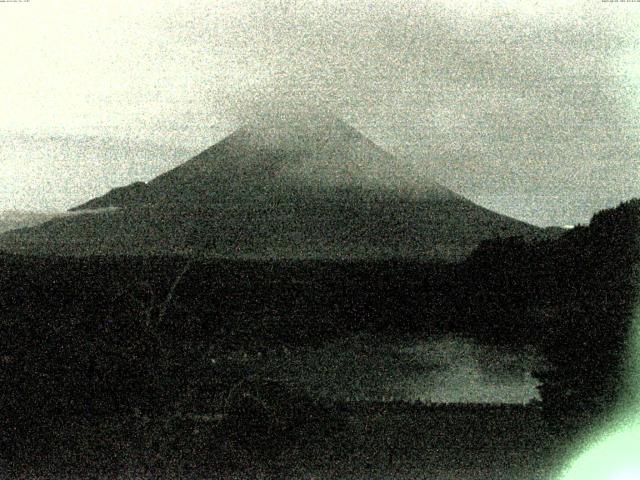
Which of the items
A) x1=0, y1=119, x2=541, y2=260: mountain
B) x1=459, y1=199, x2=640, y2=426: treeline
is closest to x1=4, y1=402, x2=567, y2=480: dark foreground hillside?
x1=459, y1=199, x2=640, y2=426: treeline

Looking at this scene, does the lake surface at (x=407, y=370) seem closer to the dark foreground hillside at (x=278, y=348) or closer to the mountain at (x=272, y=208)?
the dark foreground hillside at (x=278, y=348)

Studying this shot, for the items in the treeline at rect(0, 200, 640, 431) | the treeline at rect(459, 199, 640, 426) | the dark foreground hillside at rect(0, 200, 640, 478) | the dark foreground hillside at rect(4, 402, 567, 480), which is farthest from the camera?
the treeline at rect(0, 200, 640, 431)

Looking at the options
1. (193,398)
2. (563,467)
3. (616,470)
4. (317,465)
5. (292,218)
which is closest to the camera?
(616,470)

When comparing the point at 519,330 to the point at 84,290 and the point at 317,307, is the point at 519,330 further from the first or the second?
the point at 84,290

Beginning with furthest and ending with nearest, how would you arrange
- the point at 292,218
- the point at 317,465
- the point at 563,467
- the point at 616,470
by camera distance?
the point at 292,218 → the point at 317,465 → the point at 563,467 → the point at 616,470

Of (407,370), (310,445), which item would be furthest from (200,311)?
(407,370)

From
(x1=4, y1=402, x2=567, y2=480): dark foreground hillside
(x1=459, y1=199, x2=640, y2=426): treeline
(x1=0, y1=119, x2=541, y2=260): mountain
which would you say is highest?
(x1=0, y1=119, x2=541, y2=260): mountain

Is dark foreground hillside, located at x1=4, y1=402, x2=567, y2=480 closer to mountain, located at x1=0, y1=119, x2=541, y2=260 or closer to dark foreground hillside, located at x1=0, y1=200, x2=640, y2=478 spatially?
dark foreground hillside, located at x1=0, y1=200, x2=640, y2=478

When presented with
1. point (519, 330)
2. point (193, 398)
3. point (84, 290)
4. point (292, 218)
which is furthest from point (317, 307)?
point (84, 290)

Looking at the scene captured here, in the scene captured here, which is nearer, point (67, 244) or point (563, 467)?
point (563, 467)
